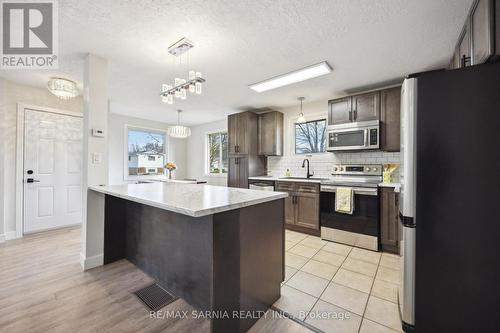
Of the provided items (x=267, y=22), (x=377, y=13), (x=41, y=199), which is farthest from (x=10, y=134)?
(x=377, y=13)

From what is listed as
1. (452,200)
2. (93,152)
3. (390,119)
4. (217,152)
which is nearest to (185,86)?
(93,152)

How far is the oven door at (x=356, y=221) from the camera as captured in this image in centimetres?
288

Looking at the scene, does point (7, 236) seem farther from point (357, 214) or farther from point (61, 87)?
point (357, 214)

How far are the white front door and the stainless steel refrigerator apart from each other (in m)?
5.15

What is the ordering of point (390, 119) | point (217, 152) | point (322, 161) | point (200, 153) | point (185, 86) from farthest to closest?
point (200, 153) < point (217, 152) < point (322, 161) < point (390, 119) < point (185, 86)

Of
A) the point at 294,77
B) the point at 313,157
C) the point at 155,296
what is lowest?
the point at 155,296

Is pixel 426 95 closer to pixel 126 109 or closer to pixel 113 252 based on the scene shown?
pixel 113 252

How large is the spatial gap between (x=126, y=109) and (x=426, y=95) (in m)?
5.47

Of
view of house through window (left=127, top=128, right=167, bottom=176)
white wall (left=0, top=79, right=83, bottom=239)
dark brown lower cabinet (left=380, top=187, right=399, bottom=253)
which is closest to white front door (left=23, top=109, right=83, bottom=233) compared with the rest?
white wall (left=0, top=79, right=83, bottom=239)

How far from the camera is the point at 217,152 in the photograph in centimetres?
635

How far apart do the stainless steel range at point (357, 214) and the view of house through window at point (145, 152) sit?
4.86 metres

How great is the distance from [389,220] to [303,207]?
1235 millimetres

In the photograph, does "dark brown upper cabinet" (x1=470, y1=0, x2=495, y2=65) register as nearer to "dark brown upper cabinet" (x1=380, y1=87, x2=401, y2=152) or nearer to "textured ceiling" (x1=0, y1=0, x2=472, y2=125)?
"textured ceiling" (x1=0, y1=0, x2=472, y2=125)

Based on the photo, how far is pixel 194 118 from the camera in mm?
5832
